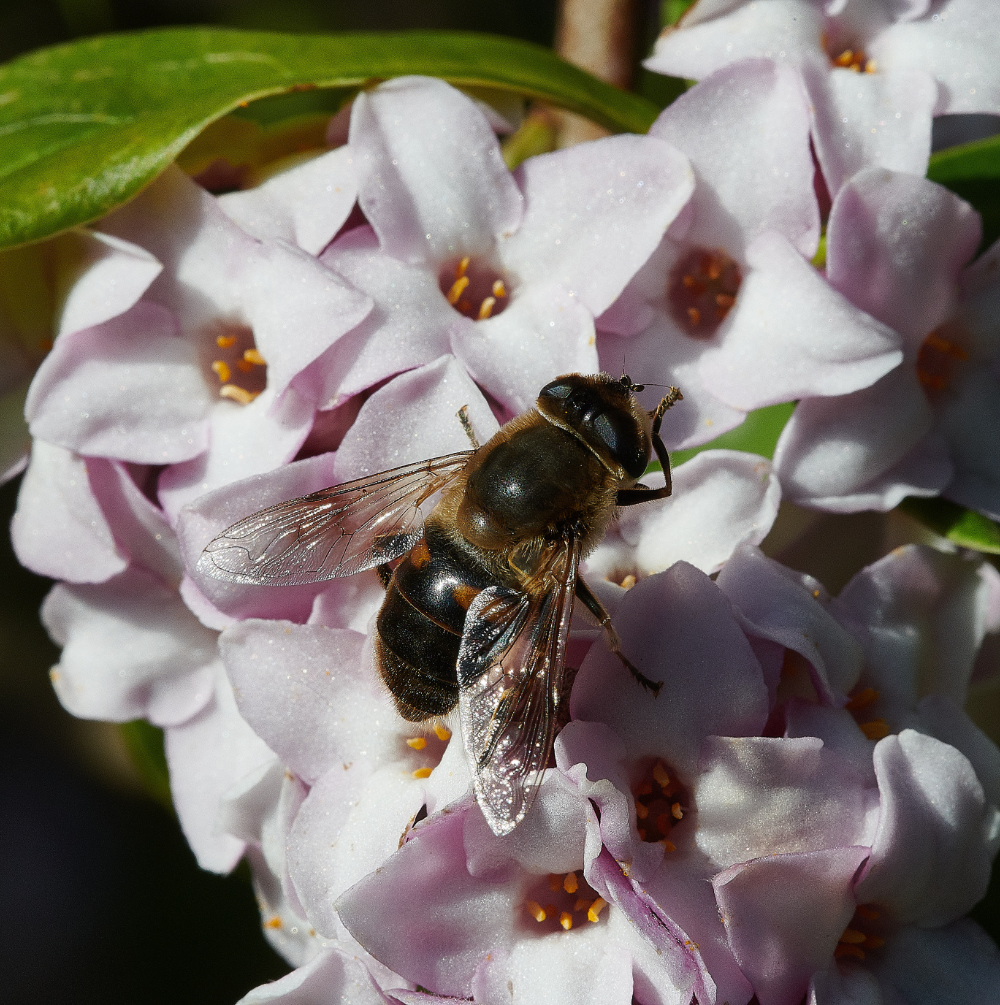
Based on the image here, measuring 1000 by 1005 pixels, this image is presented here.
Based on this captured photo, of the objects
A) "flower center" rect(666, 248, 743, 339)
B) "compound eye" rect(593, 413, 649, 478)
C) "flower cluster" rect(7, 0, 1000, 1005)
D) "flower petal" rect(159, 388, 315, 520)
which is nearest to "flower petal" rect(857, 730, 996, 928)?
"flower cluster" rect(7, 0, 1000, 1005)

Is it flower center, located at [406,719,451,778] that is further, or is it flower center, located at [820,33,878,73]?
flower center, located at [820,33,878,73]

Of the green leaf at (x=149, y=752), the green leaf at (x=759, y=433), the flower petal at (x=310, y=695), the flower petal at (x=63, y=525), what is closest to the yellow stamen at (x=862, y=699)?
the green leaf at (x=759, y=433)

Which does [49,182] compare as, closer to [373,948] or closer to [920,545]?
[373,948]

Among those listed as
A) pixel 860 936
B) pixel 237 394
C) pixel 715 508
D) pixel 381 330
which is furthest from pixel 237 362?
pixel 860 936

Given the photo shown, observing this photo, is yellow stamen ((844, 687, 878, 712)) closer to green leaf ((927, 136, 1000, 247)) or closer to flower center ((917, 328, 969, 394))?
flower center ((917, 328, 969, 394))

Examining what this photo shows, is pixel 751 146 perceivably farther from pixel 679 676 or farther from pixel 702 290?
pixel 679 676

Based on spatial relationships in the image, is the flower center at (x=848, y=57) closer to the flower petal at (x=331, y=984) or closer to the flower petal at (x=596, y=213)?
the flower petal at (x=596, y=213)
